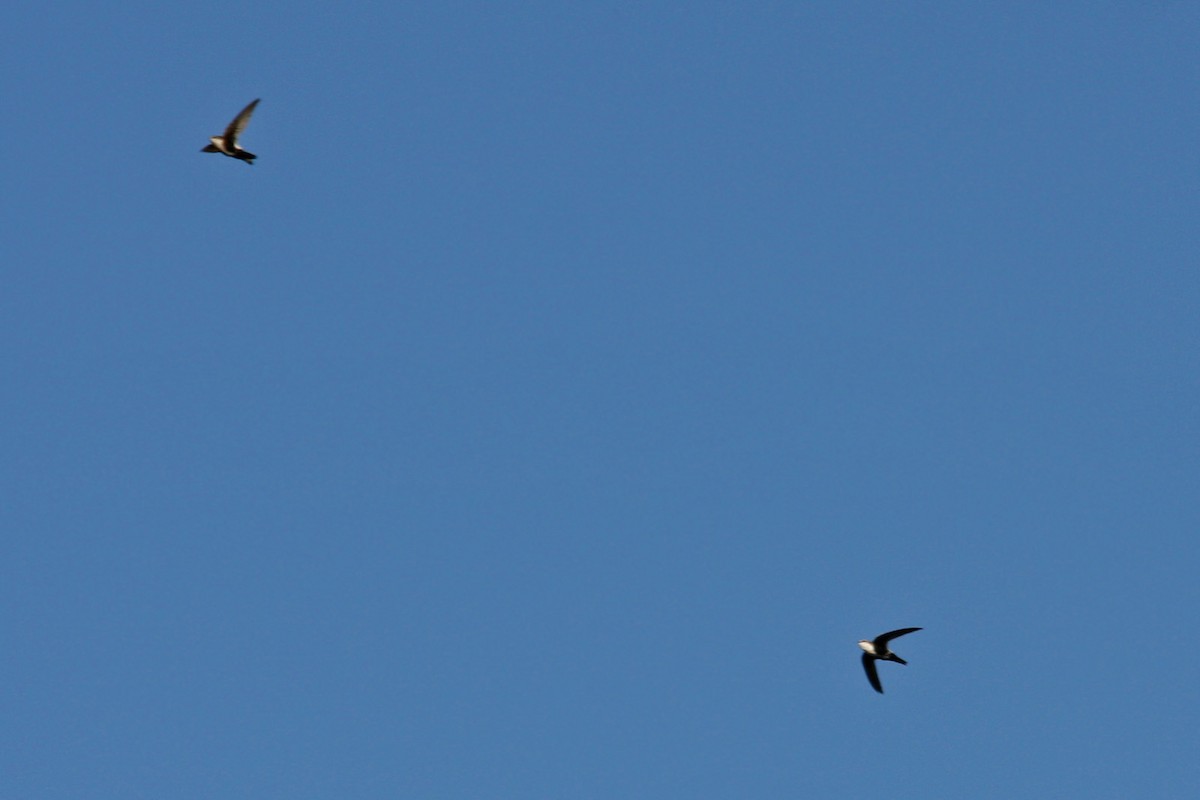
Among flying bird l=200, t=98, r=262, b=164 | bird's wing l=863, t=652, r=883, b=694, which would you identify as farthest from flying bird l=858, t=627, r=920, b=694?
flying bird l=200, t=98, r=262, b=164

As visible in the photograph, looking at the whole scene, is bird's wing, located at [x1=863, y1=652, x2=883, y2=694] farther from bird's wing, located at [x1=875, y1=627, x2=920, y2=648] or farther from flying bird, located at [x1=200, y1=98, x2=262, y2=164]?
flying bird, located at [x1=200, y1=98, x2=262, y2=164]

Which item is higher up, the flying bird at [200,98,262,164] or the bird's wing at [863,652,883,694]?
the flying bird at [200,98,262,164]

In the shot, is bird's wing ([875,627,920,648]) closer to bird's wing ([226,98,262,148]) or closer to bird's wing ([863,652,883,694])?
bird's wing ([863,652,883,694])

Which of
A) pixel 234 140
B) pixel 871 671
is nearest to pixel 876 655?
pixel 871 671

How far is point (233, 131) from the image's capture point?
98812 millimetres

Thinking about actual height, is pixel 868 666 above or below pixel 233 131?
below

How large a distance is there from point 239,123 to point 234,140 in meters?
0.79

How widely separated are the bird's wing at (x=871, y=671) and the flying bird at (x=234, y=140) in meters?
30.8

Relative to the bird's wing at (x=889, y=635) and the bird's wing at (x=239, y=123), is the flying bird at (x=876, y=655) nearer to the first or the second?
the bird's wing at (x=889, y=635)

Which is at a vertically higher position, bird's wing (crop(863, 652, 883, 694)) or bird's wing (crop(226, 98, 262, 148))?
bird's wing (crop(226, 98, 262, 148))

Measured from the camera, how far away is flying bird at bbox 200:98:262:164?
98688 millimetres

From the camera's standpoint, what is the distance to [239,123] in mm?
98750

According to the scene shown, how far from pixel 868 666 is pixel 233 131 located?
106 ft

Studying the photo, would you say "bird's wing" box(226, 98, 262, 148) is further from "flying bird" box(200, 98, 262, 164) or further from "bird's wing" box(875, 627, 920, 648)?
"bird's wing" box(875, 627, 920, 648)
